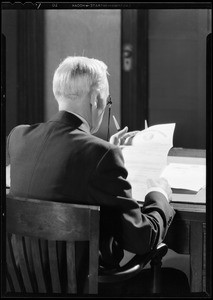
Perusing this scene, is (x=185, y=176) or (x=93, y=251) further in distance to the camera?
(x=185, y=176)

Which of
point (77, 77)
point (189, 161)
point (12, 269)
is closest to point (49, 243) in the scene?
point (12, 269)

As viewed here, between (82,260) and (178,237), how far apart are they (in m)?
0.29

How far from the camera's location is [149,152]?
170 cm

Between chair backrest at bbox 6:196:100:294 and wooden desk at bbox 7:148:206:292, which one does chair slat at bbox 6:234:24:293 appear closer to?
chair backrest at bbox 6:196:100:294

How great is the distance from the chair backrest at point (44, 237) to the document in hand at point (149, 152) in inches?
13.5

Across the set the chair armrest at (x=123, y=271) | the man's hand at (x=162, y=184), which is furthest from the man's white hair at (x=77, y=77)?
the chair armrest at (x=123, y=271)

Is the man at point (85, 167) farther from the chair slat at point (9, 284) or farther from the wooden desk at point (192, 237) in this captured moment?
the chair slat at point (9, 284)

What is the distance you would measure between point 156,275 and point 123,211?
30cm

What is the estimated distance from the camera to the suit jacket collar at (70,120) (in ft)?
4.78

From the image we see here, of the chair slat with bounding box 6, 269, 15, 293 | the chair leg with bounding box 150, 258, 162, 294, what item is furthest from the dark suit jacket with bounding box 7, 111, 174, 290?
the chair slat with bounding box 6, 269, 15, 293

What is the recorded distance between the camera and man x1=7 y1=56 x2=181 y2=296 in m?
1.39

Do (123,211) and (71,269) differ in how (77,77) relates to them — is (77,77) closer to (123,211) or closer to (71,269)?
(123,211)

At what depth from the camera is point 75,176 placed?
1.39 m
